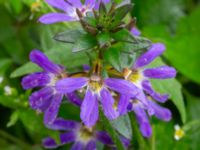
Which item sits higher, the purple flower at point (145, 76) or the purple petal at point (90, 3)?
the purple petal at point (90, 3)

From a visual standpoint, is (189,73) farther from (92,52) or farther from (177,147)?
(92,52)

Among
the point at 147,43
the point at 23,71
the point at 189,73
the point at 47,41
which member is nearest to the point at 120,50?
the point at 147,43

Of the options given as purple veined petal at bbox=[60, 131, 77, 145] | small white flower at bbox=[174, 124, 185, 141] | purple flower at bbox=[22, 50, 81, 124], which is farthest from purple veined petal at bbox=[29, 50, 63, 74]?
small white flower at bbox=[174, 124, 185, 141]

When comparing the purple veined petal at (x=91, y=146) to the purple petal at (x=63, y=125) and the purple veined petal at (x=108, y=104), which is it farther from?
the purple veined petal at (x=108, y=104)

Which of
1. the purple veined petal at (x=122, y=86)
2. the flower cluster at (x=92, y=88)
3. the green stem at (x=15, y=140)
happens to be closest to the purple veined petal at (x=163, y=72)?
the flower cluster at (x=92, y=88)

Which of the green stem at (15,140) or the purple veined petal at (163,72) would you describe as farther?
the green stem at (15,140)

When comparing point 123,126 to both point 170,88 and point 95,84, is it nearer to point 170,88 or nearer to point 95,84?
point 95,84
